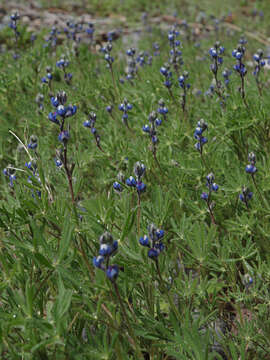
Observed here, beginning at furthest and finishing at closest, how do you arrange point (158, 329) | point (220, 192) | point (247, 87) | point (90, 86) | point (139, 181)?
point (90, 86) < point (247, 87) < point (220, 192) < point (139, 181) < point (158, 329)

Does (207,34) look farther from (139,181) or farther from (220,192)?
(139,181)

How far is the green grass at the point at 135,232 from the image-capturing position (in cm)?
174

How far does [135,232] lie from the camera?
223 cm

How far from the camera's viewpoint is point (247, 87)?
3697 millimetres

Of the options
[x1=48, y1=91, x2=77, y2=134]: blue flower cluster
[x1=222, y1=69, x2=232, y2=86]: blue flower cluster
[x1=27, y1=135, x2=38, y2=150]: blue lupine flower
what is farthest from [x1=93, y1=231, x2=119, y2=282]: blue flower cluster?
[x1=222, y1=69, x2=232, y2=86]: blue flower cluster

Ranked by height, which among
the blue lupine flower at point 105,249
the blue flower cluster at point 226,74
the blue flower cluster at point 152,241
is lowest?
the blue flower cluster at point 152,241

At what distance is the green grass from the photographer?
1738 mm

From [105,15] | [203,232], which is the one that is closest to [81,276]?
[203,232]

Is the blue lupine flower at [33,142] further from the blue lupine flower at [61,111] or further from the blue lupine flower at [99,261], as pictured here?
the blue lupine flower at [99,261]

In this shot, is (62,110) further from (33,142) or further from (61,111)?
(33,142)

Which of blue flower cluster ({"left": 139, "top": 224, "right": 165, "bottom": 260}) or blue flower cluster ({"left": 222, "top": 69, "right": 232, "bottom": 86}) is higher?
blue flower cluster ({"left": 222, "top": 69, "right": 232, "bottom": 86})

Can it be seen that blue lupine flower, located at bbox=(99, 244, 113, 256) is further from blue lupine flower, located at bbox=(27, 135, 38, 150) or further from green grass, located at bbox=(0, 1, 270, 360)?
blue lupine flower, located at bbox=(27, 135, 38, 150)

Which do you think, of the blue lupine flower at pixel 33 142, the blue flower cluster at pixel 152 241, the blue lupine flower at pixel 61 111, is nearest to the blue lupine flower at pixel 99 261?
the blue flower cluster at pixel 152 241

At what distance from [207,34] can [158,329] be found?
698cm
